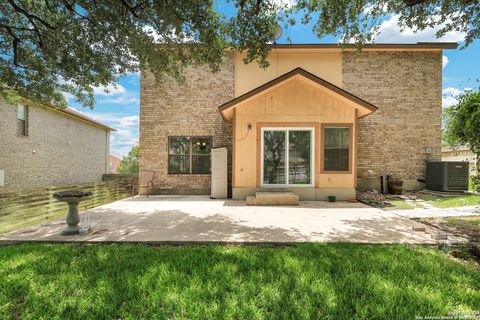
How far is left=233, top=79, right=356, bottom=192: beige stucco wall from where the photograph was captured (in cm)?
786

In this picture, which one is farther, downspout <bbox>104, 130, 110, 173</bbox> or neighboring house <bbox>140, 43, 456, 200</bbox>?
downspout <bbox>104, 130, 110, 173</bbox>

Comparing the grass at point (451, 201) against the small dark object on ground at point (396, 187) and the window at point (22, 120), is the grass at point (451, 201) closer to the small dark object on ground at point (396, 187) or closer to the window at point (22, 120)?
the small dark object on ground at point (396, 187)

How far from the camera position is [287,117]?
790 cm

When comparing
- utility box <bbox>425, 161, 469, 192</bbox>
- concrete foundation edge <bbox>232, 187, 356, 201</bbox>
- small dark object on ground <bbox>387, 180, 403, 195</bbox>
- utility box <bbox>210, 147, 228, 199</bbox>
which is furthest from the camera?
small dark object on ground <bbox>387, 180, 403, 195</bbox>

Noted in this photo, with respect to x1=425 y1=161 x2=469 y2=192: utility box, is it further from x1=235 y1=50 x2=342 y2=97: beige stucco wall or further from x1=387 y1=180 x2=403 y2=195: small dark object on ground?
x1=235 y1=50 x2=342 y2=97: beige stucco wall

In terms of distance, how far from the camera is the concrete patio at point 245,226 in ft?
13.0

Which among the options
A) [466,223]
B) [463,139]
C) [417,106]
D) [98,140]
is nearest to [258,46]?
[463,139]

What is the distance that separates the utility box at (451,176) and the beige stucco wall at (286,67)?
18.9 ft

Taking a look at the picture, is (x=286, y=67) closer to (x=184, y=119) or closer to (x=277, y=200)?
(x=184, y=119)

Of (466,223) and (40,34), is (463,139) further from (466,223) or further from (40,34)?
(40,34)

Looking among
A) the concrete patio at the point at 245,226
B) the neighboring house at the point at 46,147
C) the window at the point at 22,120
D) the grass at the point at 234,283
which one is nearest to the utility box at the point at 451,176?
the concrete patio at the point at 245,226

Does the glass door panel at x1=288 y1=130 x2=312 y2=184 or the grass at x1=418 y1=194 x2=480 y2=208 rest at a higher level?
the glass door panel at x1=288 y1=130 x2=312 y2=184

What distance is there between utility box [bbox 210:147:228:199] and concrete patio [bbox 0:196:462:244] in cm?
230

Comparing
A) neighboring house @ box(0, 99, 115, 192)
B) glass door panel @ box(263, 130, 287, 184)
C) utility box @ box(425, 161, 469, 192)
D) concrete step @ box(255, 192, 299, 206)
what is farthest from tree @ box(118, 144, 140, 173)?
utility box @ box(425, 161, 469, 192)
